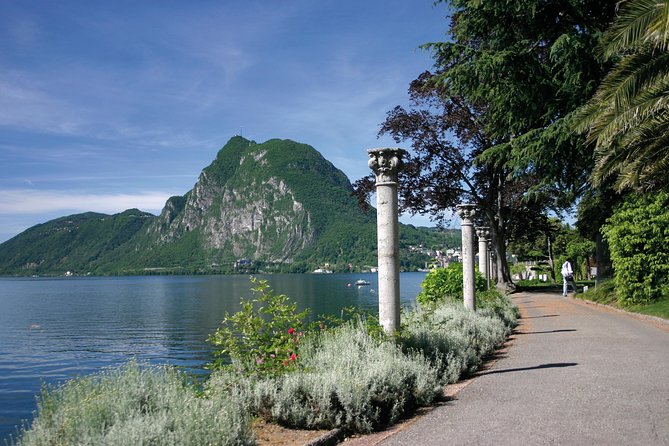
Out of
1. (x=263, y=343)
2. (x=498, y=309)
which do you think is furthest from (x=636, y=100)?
(x=263, y=343)

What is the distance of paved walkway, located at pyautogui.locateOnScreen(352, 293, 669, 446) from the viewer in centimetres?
573

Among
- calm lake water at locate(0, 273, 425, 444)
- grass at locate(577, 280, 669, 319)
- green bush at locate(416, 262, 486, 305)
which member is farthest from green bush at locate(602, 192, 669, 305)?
calm lake water at locate(0, 273, 425, 444)

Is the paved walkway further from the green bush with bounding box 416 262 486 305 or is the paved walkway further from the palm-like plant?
the green bush with bounding box 416 262 486 305

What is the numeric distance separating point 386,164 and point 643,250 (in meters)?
13.5

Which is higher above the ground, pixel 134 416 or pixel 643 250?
pixel 643 250

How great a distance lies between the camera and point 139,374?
6082mm

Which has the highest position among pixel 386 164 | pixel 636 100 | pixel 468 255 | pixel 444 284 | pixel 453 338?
pixel 636 100

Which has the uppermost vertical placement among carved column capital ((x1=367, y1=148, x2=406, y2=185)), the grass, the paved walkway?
carved column capital ((x1=367, y1=148, x2=406, y2=185))

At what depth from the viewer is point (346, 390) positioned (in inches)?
250

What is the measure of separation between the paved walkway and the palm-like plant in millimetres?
4451

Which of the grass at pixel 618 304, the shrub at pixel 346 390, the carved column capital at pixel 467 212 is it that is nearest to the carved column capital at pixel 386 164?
the shrub at pixel 346 390

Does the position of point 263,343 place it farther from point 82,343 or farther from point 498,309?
point 82,343

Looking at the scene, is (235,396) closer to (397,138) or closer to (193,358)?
(193,358)

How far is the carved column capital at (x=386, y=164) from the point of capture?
9.57 meters
